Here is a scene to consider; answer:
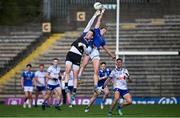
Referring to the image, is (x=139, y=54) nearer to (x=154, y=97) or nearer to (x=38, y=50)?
(x=154, y=97)

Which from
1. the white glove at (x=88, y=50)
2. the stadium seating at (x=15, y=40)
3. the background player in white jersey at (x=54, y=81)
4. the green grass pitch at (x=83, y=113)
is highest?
the white glove at (x=88, y=50)

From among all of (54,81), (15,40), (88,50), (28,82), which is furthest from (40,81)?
(88,50)

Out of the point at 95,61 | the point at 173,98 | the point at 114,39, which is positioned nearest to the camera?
the point at 95,61

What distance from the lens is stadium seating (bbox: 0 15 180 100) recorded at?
4141 cm

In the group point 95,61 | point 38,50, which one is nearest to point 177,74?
point 38,50

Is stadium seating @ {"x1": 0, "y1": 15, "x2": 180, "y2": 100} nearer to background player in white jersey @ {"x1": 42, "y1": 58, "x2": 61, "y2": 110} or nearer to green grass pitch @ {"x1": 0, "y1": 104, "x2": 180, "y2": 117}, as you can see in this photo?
background player in white jersey @ {"x1": 42, "y1": 58, "x2": 61, "y2": 110}

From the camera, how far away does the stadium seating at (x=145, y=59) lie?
41406mm

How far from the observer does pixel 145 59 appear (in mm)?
42375

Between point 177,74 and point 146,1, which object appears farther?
point 146,1

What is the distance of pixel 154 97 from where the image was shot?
4084 centimetres

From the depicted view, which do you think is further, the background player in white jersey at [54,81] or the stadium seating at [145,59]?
the stadium seating at [145,59]

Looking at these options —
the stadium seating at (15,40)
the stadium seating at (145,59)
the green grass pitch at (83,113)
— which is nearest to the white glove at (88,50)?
the green grass pitch at (83,113)

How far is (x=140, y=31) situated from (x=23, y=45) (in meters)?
6.16

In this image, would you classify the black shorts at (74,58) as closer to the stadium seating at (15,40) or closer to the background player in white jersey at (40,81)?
the background player in white jersey at (40,81)
